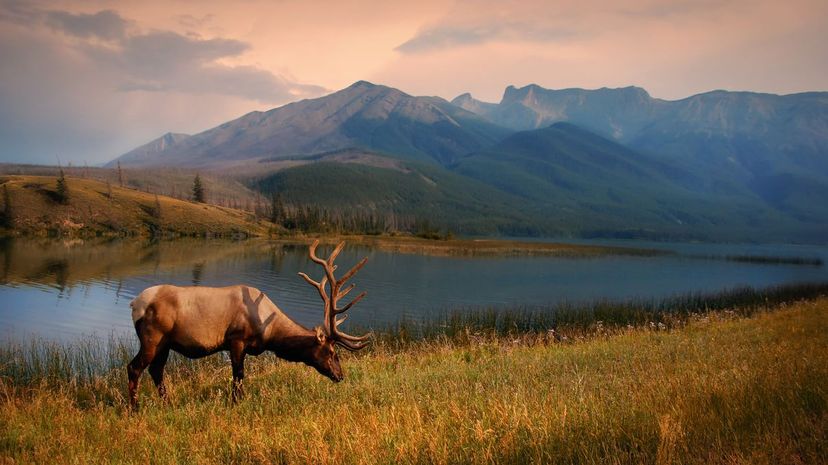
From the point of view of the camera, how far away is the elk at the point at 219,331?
29.5 ft

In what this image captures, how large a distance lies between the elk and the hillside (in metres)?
107

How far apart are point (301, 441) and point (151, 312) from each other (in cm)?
439

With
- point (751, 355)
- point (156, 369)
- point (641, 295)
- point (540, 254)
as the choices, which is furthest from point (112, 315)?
point (540, 254)

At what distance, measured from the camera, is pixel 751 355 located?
1062 cm

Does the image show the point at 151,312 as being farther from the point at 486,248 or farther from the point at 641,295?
the point at 486,248

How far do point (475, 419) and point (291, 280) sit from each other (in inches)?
1773

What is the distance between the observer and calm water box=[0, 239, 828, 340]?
32.2 m

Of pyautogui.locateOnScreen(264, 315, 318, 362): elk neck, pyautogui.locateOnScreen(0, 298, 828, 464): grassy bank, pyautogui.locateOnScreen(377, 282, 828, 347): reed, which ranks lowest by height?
pyautogui.locateOnScreen(377, 282, 828, 347): reed

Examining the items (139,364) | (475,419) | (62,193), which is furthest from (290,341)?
(62,193)

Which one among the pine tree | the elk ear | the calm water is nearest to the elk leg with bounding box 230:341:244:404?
the elk ear

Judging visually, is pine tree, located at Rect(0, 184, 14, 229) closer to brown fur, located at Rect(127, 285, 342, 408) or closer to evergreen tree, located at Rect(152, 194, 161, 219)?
evergreen tree, located at Rect(152, 194, 161, 219)

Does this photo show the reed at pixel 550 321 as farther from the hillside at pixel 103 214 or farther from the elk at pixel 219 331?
the hillside at pixel 103 214

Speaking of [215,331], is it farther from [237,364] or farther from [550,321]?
[550,321]

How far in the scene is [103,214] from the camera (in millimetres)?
109688
